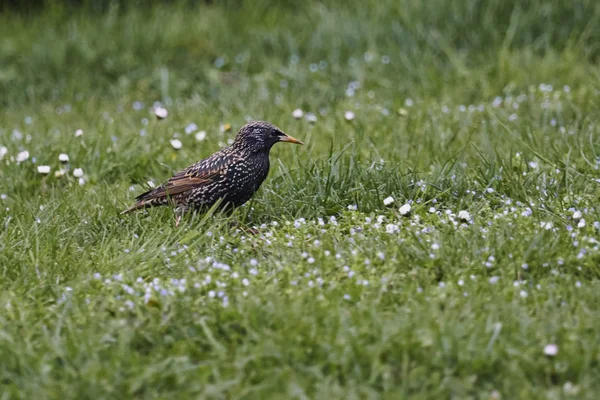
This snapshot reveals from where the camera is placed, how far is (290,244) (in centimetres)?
478

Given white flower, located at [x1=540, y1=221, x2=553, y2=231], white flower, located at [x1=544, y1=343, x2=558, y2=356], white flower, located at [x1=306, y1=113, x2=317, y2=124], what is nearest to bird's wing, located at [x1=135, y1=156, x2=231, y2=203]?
white flower, located at [x1=306, y1=113, x2=317, y2=124]

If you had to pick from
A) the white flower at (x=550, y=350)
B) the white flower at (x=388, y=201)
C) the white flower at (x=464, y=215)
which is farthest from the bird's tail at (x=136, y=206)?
the white flower at (x=550, y=350)

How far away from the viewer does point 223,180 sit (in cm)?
550

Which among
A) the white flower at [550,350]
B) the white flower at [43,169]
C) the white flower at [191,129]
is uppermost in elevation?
the white flower at [550,350]

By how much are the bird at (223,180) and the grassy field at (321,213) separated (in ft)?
0.54

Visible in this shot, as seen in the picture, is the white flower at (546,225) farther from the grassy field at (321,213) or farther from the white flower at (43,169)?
the white flower at (43,169)

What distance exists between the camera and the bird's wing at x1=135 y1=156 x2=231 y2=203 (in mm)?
5555

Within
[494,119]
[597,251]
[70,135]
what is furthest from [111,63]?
[597,251]

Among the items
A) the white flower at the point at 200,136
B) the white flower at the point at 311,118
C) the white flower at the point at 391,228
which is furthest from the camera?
the white flower at the point at 311,118

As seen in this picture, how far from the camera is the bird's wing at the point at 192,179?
5555 mm

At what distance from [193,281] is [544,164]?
111 inches

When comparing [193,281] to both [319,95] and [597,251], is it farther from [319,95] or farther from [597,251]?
[319,95]

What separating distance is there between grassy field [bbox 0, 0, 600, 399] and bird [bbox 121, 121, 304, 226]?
165 millimetres

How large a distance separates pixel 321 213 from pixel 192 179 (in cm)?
88
